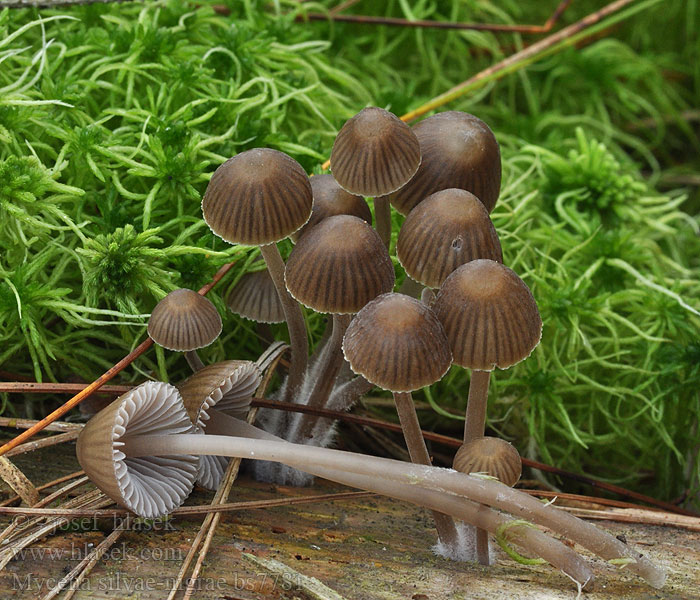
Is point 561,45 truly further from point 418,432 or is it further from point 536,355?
point 418,432

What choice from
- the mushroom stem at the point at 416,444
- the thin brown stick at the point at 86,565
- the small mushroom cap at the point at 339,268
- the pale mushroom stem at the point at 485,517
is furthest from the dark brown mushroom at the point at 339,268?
the thin brown stick at the point at 86,565

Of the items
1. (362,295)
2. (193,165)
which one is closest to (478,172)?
(362,295)

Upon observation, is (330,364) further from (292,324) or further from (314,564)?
(314,564)

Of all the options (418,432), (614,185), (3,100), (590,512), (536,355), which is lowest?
(590,512)

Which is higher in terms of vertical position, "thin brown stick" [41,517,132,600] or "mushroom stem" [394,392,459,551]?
"mushroom stem" [394,392,459,551]

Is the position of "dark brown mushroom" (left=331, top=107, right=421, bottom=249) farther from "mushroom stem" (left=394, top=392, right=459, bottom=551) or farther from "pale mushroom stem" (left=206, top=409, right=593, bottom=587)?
"pale mushroom stem" (left=206, top=409, right=593, bottom=587)

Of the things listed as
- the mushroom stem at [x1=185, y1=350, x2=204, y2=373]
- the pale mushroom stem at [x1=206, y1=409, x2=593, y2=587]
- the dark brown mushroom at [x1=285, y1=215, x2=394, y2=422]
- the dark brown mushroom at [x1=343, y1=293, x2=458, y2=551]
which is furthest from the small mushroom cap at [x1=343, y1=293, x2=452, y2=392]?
the mushroom stem at [x1=185, y1=350, x2=204, y2=373]
